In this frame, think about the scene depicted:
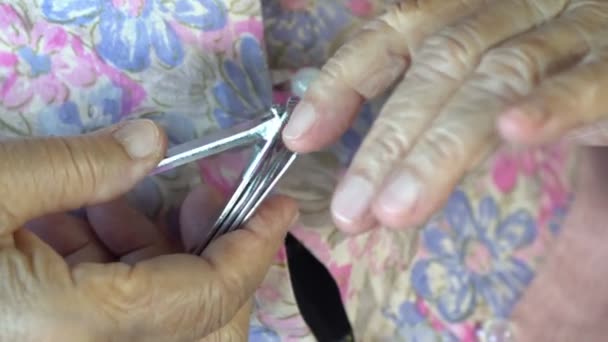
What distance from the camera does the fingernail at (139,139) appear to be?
1.62 feet

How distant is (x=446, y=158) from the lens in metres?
0.43

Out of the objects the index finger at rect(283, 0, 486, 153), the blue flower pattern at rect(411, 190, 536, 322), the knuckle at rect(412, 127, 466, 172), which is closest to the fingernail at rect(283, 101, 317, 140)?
the index finger at rect(283, 0, 486, 153)

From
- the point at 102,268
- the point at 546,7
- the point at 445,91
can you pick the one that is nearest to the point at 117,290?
the point at 102,268

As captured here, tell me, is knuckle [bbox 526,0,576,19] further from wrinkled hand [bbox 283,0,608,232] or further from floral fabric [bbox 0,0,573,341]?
floral fabric [bbox 0,0,573,341]

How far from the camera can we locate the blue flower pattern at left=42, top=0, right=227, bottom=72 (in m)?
0.57

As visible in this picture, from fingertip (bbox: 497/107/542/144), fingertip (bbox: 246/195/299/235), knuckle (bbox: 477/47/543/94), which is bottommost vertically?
fingertip (bbox: 246/195/299/235)

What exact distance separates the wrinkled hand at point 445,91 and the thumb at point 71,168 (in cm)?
10

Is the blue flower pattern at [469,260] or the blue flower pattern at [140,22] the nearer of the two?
the blue flower pattern at [140,22]

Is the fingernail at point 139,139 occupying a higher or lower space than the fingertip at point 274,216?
higher

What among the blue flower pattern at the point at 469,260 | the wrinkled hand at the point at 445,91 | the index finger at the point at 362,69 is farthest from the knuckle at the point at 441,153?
the blue flower pattern at the point at 469,260

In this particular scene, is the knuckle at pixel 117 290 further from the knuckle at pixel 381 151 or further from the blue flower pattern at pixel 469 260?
the blue flower pattern at pixel 469 260

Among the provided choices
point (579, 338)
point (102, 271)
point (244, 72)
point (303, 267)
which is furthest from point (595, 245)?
point (102, 271)

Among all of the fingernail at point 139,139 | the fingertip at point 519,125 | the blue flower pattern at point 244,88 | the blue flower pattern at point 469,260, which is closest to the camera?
the fingertip at point 519,125

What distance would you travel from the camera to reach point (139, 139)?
0.49 metres
